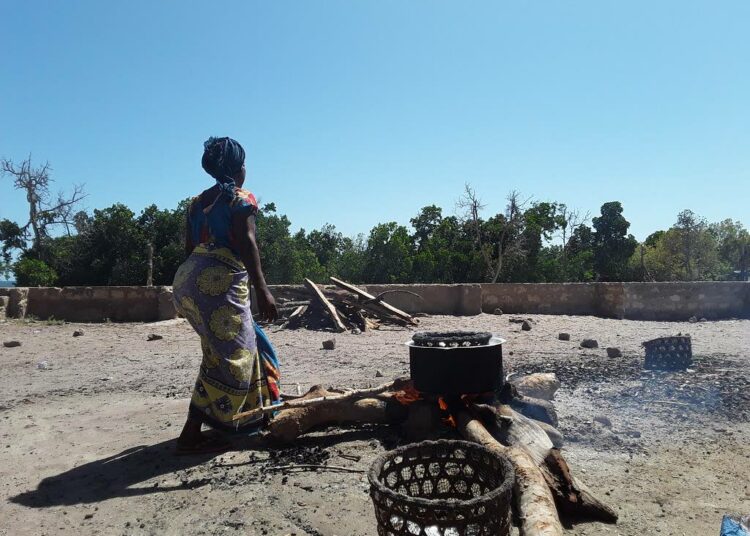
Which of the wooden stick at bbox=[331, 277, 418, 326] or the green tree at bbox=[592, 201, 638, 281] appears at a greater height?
the green tree at bbox=[592, 201, 638, 281]

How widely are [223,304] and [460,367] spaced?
1.50 meters

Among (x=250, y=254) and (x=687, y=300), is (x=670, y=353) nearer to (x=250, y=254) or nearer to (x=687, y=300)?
(x=250, y=254)

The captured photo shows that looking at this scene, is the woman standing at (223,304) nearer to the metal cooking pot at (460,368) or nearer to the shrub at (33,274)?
the metal cooking pot at (460,368)

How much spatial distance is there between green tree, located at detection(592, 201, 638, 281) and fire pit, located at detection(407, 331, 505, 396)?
2691 cm

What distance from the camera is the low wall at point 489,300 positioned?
10.6 meters

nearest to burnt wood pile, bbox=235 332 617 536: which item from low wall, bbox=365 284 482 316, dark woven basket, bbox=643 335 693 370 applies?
dark woven basket, bbox=643 335 693 370

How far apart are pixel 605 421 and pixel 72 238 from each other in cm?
2621

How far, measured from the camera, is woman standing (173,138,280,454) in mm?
3236

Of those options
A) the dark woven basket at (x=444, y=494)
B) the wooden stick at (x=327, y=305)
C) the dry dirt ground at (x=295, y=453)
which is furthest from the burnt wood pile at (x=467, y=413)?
the wooden stick at (x=327, y=305)

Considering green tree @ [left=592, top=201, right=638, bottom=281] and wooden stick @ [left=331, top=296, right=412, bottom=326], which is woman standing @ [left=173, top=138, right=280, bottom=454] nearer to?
wooden stick @ [left=331, top=296, right=412, bottom=326]

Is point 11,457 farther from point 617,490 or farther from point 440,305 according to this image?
point 440,305

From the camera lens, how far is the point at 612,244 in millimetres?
28750

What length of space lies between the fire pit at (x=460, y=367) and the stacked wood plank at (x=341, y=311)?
6.33m

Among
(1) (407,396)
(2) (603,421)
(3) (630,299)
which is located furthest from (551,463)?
(3) (630,299)
